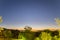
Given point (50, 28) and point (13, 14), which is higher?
point (13, 14)

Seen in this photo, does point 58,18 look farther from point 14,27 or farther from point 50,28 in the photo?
point 14,27

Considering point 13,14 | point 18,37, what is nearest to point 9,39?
point 18,37

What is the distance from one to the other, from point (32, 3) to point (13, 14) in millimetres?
319

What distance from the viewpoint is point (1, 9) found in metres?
3.49

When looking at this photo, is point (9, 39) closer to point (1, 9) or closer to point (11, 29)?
point (11, 29)

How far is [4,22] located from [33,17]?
0.42 m

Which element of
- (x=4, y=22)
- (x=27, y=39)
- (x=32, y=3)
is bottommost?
(x=27, y=39)

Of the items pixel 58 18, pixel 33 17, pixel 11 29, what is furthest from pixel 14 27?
pixel 58 18

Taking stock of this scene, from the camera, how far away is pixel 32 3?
11.5 feet

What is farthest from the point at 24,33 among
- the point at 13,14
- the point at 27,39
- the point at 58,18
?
the point at 58,18

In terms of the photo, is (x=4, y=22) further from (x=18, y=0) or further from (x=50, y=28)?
(x=50, y=28)

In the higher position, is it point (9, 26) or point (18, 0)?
point (18, 0)

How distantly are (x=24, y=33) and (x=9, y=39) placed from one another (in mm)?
230

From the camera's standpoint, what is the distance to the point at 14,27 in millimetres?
3447
